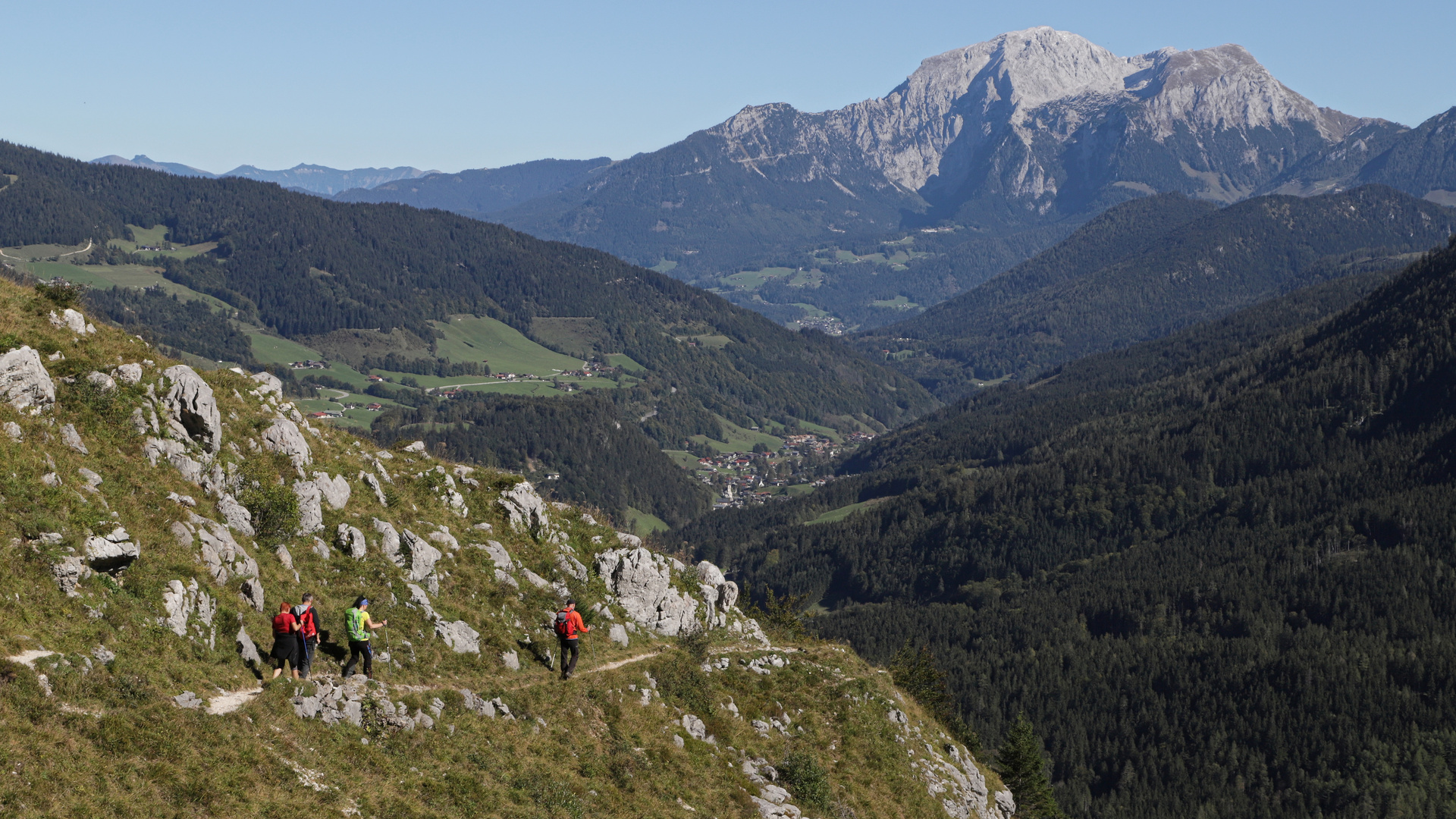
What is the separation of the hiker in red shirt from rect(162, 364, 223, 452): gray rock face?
1310 cm

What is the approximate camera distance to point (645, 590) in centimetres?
6125

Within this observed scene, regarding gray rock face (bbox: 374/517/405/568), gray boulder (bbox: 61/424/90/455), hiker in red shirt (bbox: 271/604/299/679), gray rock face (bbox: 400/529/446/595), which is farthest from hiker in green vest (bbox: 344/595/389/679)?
gray boulder (bbox: 61/424/90/455)

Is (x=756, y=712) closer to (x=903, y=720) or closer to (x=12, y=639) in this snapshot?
(x=903, y=720)

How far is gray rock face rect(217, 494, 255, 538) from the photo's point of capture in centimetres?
4406

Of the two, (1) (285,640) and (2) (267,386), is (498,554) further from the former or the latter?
(1) (285,640)

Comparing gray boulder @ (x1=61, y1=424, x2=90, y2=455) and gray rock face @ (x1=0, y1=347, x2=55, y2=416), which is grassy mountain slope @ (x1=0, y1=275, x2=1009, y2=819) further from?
gray rock face @ (x1=0, y1=347, x2=55, y2=416)

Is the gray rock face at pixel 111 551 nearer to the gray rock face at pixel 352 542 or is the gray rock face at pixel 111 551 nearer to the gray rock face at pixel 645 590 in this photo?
the gray rock face at pixel 352 542

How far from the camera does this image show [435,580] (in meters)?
50.2

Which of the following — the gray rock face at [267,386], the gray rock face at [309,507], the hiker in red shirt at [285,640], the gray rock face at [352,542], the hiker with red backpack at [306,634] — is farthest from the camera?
the gray rock face at [267,386]

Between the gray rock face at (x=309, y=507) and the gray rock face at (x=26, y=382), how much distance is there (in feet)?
35.4

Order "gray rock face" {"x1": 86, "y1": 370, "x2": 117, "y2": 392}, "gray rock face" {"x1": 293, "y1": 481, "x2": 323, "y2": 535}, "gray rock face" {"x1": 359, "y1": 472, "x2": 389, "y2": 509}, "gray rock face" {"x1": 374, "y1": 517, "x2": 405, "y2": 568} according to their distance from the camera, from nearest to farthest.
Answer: "gray rock face" {"x1": 86, "y1": 370, "x2": 117, "y2": 392} < "gray rock face" {"x1": 293, "y1": 481, "x2": 323, "y2": 535} < "gray rock face" {"x1": 374, "y1": 517, "x2": 405, "y2": 568} < "gray rock face" {"x1": 359, "y1": 472, "x2": 389, "y2": 509}

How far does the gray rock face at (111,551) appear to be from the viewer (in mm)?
35562

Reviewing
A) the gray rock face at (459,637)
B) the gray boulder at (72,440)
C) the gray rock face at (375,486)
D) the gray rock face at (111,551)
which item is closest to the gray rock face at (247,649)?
the gray rock face at (111,551)

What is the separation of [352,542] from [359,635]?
35.5 ft
